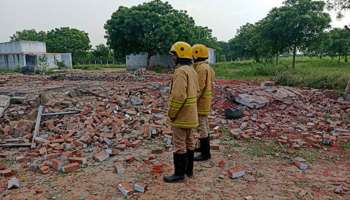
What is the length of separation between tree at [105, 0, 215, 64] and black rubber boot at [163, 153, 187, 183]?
72.2ft

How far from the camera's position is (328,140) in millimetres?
6168

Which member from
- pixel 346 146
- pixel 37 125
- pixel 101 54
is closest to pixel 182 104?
pixel 346 146

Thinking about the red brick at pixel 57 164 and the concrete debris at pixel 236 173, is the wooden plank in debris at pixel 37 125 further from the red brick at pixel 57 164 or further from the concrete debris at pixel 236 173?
the concrete debris at pixel 236 173

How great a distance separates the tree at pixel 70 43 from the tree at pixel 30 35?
10.5ft

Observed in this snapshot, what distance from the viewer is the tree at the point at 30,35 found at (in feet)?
184

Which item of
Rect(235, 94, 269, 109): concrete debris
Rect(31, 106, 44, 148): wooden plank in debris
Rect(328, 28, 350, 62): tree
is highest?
Rect(328, 28, 350, 62): tree

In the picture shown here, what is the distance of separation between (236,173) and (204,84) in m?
1.28

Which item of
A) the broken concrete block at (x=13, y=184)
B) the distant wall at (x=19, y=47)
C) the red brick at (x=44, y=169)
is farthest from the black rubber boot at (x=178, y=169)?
the distant wall at (x=19, y=47)

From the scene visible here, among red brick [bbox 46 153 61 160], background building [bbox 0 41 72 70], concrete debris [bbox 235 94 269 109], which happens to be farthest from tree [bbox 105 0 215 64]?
red brick [bbox 46 153 61 160]

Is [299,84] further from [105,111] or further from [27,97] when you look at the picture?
[27,97]

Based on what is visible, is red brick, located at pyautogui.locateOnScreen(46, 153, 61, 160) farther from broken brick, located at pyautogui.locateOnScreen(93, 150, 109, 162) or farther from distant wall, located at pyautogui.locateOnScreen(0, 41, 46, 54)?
distant wall, located at pyautogui.locateOnScreen(0, 41, 46, 54)

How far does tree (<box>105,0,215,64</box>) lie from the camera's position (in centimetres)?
2602

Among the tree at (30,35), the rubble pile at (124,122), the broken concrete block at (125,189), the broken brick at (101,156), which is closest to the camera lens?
the broken concrete block at (125,189)

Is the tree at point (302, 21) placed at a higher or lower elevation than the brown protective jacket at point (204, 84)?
higher
